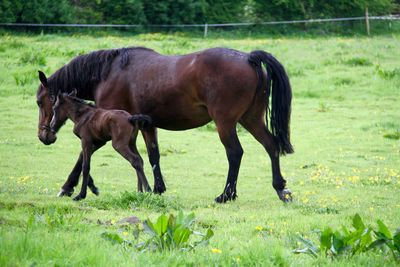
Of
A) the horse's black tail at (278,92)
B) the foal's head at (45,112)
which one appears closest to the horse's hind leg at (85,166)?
the foal's head at (45,112)

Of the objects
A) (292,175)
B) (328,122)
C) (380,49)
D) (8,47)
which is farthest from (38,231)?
(380,49)

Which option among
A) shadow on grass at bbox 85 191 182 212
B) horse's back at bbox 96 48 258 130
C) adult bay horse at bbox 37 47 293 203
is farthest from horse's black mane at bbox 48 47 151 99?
shadow on grass at bbox 85 191 182 212

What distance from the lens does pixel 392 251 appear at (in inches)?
235

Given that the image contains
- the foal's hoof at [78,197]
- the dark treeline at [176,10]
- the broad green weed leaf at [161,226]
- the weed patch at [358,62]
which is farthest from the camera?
the dark treeline at [176,10]

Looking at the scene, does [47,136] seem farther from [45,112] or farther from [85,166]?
[85,166]

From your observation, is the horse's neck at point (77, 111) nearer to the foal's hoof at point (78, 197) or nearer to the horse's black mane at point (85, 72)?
the horse's black mane at point (85, 72)

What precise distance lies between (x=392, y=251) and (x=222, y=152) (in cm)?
961

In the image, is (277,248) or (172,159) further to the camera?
(172,159)

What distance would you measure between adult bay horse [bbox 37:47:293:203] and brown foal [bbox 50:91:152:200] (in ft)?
1.31

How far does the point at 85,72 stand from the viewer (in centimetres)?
1096

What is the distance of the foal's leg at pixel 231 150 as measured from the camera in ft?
33.1

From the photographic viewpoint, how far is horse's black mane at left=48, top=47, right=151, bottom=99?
35.9ft

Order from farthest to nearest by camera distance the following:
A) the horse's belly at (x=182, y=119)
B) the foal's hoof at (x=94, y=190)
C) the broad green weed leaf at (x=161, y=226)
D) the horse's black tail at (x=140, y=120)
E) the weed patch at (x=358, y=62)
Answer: the weed patch at (x=358, y=62), the horse's belly at (x=182, y=119), the foal's hoof at (x=94, y=190), the horse's black tail at (x=140, y=120), the broad green weed leaf at (x=161, y=226)

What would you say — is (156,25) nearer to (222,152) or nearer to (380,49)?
(380,49)
